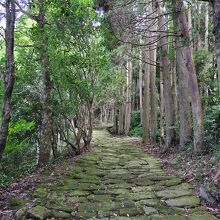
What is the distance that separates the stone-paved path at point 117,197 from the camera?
454 centimetres

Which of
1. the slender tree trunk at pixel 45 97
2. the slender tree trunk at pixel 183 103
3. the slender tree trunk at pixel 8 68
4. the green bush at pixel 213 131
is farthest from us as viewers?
the slender tree trunk at pixel 183 103

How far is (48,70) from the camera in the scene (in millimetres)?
8641

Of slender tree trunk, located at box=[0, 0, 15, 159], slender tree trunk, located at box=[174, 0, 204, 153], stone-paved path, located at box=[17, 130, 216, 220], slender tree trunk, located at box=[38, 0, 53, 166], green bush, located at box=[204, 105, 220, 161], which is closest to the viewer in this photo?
stone-paved path, located at box=[17, 130, 216, 220]

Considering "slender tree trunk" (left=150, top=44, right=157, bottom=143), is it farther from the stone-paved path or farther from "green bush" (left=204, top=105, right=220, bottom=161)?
the stone-paved path

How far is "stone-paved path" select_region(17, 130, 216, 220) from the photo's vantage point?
14.9 feet

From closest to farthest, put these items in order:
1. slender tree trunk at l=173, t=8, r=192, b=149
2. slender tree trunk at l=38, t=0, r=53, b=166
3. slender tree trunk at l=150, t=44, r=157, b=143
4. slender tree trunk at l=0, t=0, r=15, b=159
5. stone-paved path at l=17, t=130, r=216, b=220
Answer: stone-paved path at l=17, t=130, r=216, b=220, slender tree trunk at l=0, t=0, r=15, b=159, slender tree trunk at l=38, t=0, r=53, b=166, slender tree trunk at l=173, t=8, r=192, b=149, slender tree trunk at l=150, t=44, r=157, b=143

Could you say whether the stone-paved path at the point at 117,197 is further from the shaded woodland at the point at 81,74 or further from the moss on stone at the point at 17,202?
the shaded woodland at the point at 81,74

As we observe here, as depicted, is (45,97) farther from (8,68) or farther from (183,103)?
(183,103)

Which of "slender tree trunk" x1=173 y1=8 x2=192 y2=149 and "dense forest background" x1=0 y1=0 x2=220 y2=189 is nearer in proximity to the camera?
"dense forest background" x1=0 y1=0 x2=220 y2=189

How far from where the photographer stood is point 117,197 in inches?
215

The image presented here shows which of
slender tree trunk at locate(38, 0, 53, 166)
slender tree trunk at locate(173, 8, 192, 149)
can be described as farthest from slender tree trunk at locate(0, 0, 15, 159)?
slender tree trunk at locate(173, 8, 192, 149)

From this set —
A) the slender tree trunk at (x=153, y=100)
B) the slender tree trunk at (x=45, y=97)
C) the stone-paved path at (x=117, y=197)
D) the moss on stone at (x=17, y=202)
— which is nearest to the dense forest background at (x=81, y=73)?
the slender tree trunk at (x=45, y=97)

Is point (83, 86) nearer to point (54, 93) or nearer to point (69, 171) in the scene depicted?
point (54, 93)

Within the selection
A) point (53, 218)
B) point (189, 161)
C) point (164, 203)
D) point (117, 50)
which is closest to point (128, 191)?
point (164, 203)
